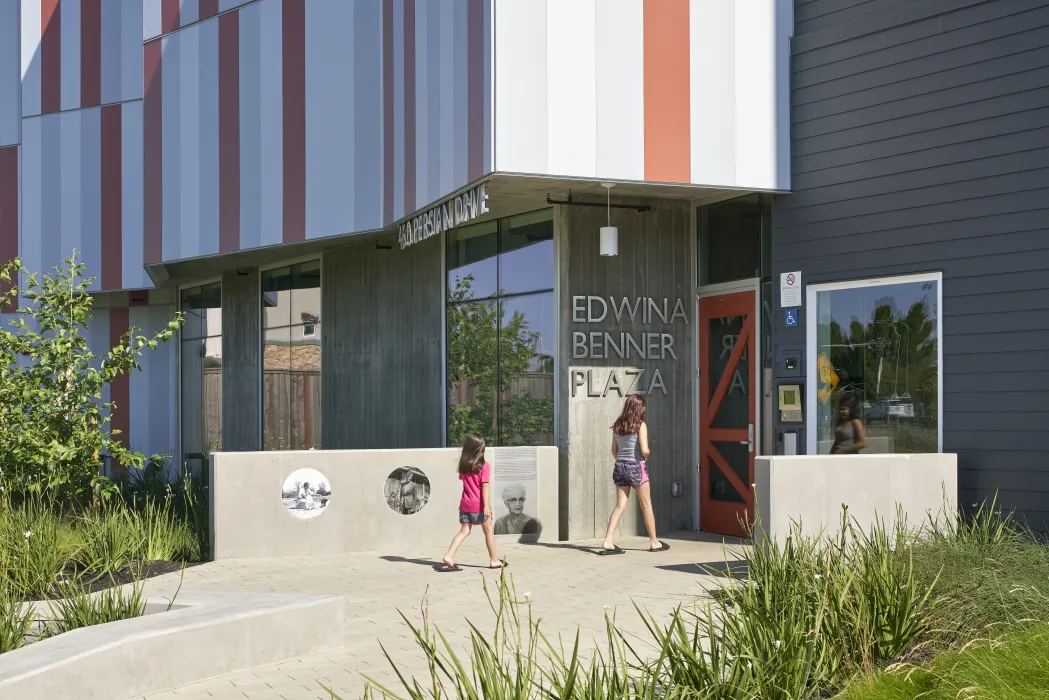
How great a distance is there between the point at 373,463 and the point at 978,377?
6.04 m

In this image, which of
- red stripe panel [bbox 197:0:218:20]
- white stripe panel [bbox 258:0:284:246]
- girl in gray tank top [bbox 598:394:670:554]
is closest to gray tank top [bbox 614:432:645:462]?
girl in gray tank top [bbox 598:394:670:554]

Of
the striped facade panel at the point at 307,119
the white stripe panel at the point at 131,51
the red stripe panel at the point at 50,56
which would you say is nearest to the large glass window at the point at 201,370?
the striped facade panel at the point at 307,119

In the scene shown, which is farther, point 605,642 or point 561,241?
point 561,241

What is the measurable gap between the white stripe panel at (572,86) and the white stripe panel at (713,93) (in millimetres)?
→ 1159

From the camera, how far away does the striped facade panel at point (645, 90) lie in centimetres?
1198

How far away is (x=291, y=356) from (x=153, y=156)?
4097 millimetres

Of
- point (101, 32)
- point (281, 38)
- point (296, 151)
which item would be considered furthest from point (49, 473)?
point (101, 32)

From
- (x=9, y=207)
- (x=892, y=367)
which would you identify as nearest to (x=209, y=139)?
(x=9, y=207)

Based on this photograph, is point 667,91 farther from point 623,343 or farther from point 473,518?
point 473,518

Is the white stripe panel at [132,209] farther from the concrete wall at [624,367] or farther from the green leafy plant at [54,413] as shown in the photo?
the concrete wall at [624,367]

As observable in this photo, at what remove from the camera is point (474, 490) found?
38.2ft

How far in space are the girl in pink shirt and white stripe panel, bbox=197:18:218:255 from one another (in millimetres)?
9070

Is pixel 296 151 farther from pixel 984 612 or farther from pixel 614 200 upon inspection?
pixel 984 612

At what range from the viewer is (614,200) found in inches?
557
